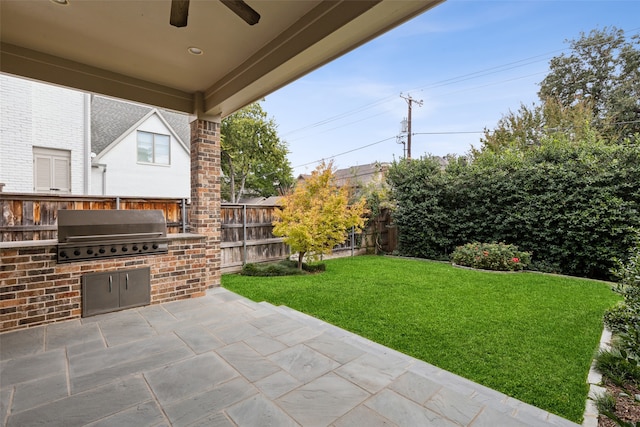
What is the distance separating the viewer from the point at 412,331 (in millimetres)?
3053

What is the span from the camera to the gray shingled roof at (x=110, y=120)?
10.4 metres

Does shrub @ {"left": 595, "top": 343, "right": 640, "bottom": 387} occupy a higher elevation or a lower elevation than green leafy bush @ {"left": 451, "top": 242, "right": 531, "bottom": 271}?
lower

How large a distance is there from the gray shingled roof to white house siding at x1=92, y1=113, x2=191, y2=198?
0.35 m

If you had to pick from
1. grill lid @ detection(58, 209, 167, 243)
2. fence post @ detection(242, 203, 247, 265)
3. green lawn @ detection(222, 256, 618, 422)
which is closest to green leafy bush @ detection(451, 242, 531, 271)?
green lawn @ detection(222, 256, 618, 422)

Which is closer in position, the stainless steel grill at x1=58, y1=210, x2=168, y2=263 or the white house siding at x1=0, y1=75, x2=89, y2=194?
the stainless steel grill at x1=58, y1=210, x2=168, y2=263

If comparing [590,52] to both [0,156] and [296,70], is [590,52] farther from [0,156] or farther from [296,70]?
[0,156]

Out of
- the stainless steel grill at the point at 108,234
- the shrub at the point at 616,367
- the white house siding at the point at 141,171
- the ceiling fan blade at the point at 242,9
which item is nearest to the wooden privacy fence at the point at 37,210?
the stainless steel grill at the point at 108,234

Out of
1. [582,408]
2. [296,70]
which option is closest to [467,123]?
[296,70]

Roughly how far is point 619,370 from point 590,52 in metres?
18.0

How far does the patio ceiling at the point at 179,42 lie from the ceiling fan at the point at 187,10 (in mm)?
489

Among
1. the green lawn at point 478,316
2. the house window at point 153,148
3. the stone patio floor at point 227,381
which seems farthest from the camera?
the house window at point 153,148

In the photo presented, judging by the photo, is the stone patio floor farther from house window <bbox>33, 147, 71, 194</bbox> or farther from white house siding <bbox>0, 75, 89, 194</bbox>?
house window <bbox>33, 147, 71, 194</bbox>

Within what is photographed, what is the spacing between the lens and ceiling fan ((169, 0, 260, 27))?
1866mm

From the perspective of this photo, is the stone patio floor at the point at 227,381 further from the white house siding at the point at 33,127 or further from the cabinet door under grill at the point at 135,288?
the white house siding at the point at 33,127
